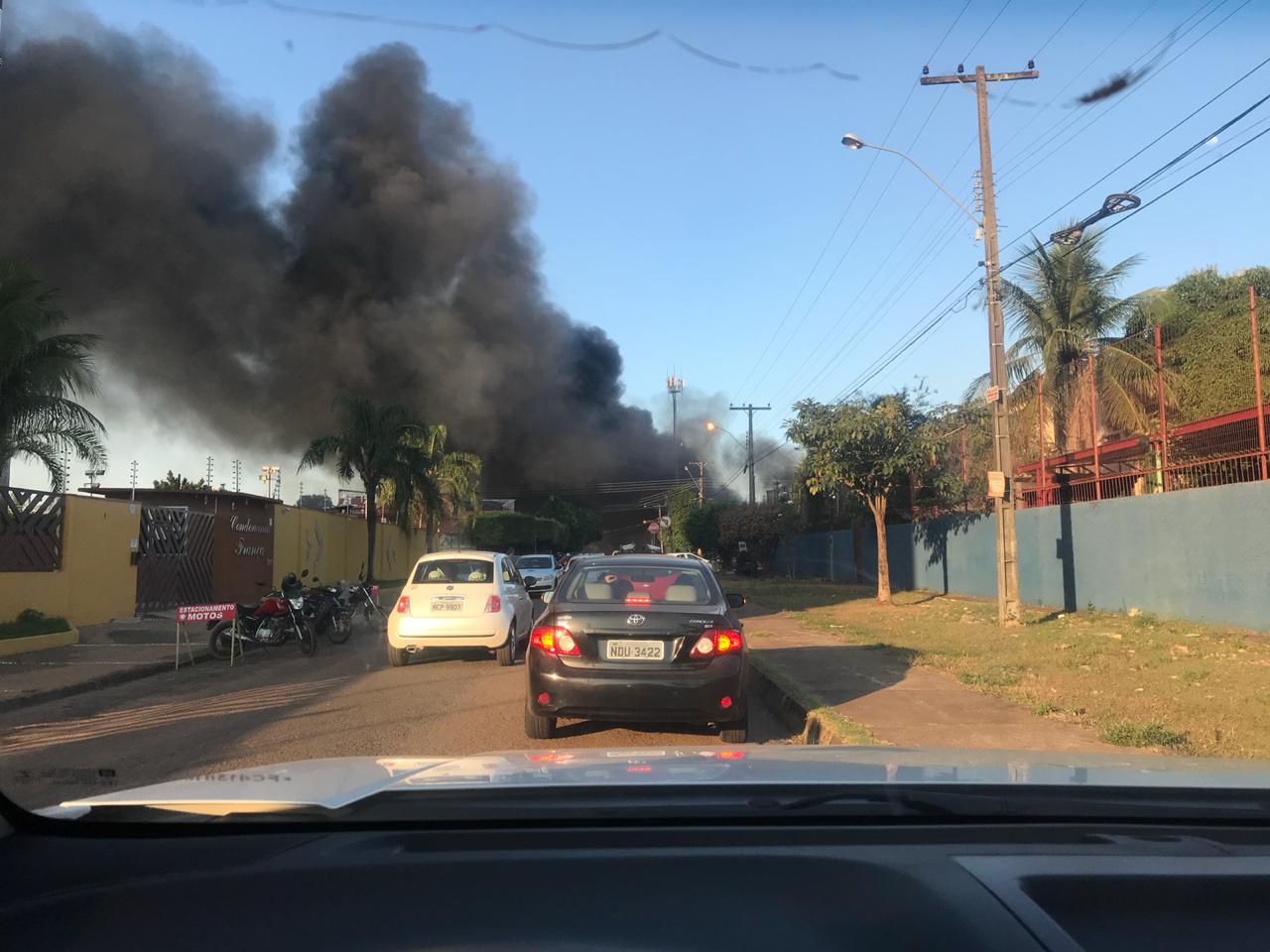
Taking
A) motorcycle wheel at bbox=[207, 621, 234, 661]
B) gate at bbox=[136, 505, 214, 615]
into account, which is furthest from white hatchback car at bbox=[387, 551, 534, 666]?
gate at bbox=[136, 505, 214, 615]

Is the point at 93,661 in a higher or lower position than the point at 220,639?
lower

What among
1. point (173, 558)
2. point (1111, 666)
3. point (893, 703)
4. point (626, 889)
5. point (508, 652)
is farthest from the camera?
point (173, 558)

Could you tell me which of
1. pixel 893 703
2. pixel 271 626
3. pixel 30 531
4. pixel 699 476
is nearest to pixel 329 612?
pixel 271 626

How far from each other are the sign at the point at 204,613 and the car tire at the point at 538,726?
5.88 meters

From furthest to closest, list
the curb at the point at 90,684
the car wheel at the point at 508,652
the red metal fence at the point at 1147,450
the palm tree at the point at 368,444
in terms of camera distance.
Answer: the palm tree at the point at 368,444 → the red metal fence at the point at 1147,450 → the car wheel at the point at 508,652 → the curb at the point at 90,684

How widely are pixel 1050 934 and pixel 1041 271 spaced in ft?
95.1

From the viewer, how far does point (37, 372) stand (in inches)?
526

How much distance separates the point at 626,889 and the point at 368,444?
28764mm

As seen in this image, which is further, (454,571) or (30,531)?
(30,531)

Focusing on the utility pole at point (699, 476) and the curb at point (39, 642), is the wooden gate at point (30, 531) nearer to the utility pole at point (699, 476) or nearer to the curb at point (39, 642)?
the curb at point (39, 642)

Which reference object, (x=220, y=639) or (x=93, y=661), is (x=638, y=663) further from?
(x=93, y=661)

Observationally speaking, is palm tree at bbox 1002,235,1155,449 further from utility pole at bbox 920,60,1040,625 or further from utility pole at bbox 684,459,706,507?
utility pole at bbox 684,459,706,507

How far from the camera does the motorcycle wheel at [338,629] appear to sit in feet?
44.9

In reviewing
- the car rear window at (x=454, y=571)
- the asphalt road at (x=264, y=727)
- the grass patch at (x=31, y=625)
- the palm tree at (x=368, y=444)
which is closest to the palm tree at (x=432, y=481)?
the palm tree at (x=368, y=444)
